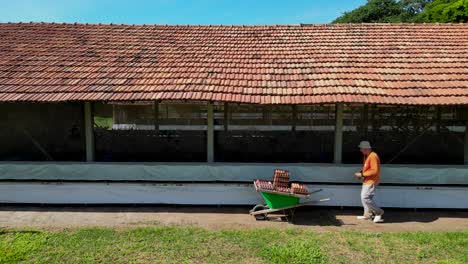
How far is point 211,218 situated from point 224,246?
50.8 inches

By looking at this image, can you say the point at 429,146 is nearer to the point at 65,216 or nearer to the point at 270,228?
the point at 270,228

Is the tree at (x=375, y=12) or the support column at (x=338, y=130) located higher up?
the tree at (x=375, y=12)

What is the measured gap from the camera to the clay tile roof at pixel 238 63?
7.02 m

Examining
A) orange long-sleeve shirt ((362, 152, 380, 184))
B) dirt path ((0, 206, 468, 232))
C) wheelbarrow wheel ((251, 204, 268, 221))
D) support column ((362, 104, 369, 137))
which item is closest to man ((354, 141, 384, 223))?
orange long-sleeve shirt ((362, 152, 380, 184))

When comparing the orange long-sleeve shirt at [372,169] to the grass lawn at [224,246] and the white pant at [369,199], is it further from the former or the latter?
the grass lawn at [224,246]

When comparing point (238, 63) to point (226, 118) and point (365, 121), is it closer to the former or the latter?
point (226, 118)

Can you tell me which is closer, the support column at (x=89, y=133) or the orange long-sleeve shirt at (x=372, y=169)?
the orange long-sleeve shirt at (x=372, y=169)

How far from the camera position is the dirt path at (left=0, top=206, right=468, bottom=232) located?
636 centimetres

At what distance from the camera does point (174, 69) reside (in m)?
7.97

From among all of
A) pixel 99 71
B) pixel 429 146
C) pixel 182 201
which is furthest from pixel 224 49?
pixel 429 146

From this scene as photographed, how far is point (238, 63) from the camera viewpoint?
8.32 meters

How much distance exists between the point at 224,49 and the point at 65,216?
523 centimetres

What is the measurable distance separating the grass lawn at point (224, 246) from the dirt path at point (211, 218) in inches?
13.8

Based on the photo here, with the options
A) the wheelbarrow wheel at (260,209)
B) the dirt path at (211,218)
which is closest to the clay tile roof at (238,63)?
the wheelbarrow wheel at (260,209)
